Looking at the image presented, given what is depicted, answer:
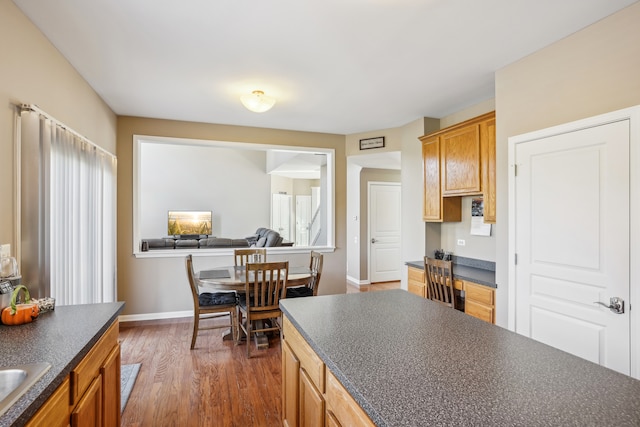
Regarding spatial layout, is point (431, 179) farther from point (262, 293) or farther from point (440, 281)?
point (262, 293)

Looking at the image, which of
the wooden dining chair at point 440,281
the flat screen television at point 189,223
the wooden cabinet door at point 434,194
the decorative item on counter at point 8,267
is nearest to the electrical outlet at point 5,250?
the decorative item on counter at point 8,267

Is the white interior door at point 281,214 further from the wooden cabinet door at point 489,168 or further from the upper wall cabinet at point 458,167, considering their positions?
the wooden cabinet door at point 489,168

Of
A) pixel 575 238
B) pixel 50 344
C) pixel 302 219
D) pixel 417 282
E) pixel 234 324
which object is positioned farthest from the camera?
pixel 302 219

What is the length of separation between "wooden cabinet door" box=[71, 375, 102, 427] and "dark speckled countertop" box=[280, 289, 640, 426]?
96cm

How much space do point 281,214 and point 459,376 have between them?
9486 mm

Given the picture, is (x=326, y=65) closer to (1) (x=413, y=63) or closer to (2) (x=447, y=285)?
(1) (x=413, y=63)

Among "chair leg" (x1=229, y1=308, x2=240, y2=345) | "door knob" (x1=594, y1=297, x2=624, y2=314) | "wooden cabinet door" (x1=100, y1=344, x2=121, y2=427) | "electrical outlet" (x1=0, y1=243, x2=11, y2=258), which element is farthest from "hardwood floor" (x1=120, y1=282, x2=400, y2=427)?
"door knob" (x1=594, y1=297, x2=624, y2=314)

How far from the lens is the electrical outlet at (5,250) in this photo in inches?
69.8

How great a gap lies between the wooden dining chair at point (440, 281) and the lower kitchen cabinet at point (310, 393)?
186 centimetres

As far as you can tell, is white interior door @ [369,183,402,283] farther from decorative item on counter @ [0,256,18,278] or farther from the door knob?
decorative item on counter @ [0,256,18,278]

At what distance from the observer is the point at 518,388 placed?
1003mm

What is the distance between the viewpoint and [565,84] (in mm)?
2295

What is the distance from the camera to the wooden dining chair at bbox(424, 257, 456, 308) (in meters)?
3.13

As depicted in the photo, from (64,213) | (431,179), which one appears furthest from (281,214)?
(64,213)
